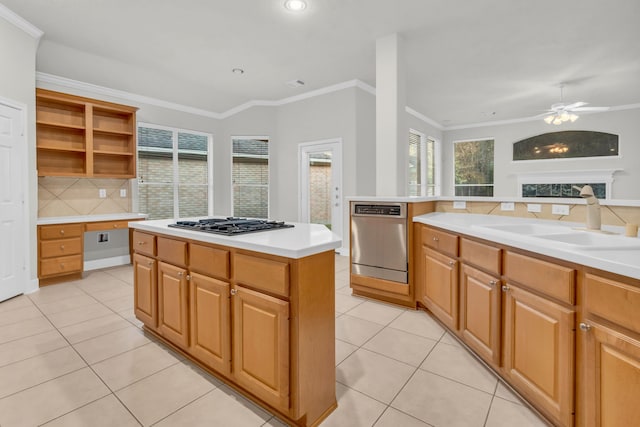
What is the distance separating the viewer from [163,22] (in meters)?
3.33

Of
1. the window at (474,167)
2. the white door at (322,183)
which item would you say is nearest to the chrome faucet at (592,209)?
the white door at (322,183)

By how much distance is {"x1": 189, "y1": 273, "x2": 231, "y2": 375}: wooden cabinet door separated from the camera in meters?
1.67

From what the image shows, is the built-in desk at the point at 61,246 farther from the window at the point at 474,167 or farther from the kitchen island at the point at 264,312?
the window at the point at 474,167

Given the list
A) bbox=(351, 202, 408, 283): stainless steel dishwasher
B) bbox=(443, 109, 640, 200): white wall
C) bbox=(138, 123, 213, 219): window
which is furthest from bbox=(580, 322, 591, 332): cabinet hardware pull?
bbox=(443, 109, 640, 200): white wall

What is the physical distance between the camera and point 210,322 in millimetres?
1759

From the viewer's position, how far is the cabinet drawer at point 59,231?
367 cm

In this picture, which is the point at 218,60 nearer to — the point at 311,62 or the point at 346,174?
the point at 311,62

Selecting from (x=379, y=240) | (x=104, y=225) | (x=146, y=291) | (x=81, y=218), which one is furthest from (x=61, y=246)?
(x=379, y=240)

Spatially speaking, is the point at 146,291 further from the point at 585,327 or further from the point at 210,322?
the point at 585,327

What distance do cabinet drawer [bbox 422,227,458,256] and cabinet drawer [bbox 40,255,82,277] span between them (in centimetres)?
424

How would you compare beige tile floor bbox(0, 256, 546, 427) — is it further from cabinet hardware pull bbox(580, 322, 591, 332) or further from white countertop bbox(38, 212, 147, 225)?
white countertop bbox(38, 212, 147, 225)

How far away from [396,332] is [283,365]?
1.38m

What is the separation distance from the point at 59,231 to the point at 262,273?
3754 mm

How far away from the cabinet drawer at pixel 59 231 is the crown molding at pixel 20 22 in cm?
218
